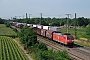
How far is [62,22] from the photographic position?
645 ft

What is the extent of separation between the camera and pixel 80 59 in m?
38.9

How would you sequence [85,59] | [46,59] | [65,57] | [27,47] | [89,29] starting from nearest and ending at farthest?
[65,57] < [46,59] < [85,59] < [27,47] < [89,29]

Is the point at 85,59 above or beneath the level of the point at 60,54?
beneath

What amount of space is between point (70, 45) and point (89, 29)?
10154 mm

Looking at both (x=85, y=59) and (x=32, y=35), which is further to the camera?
(x=32, y=35)

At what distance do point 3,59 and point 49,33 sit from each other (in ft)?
95.1

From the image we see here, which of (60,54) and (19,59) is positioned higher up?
(60,54)

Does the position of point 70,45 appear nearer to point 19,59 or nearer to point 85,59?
point 85,59

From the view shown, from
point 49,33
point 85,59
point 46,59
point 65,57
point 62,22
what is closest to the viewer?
point 65,57

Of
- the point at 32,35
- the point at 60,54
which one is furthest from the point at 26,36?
the point at 60,54

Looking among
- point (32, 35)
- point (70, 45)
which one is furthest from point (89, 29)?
point (32, 35)

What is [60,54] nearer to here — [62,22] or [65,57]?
[65,57]

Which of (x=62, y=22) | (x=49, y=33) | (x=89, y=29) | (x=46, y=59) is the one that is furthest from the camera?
(x=62, y=22)

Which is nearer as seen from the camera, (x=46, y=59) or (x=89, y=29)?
(x=46, y=59)
